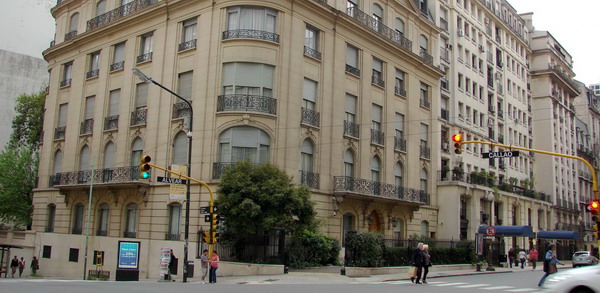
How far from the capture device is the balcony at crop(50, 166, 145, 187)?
35969mm

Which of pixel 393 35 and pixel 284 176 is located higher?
pixel 393 35

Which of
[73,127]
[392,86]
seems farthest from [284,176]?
[73,127]

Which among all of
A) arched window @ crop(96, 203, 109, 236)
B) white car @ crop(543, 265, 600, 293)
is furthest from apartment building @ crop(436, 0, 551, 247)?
white car @ crop(543, 265, 600, 293)

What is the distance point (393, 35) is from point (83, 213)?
2537 centimetres

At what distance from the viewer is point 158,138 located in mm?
35062

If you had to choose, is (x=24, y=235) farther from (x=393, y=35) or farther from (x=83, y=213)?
(x=393, y=35)

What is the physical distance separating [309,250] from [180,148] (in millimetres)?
9857

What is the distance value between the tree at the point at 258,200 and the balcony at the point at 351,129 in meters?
8.84

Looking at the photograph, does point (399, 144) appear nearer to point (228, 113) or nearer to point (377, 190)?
point (377, 190)

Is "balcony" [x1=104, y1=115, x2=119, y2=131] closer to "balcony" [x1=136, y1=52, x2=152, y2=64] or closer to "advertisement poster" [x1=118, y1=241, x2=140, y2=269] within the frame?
"balcony" [x1=136, y1=52, x2=152, y2=64]

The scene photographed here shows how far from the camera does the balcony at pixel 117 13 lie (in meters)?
38.3

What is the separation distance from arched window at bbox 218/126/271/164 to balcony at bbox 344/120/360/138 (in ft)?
22.7

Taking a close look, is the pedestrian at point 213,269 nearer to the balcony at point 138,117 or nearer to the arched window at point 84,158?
the balcony at point 138,117

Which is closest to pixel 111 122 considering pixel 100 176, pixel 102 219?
pixel 100 176
